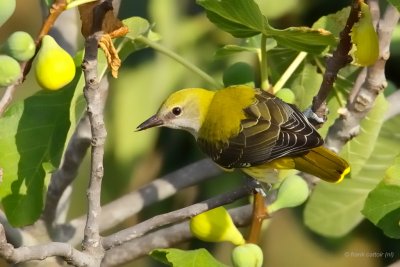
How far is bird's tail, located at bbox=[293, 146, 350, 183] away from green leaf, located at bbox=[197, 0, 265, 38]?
0.28 meters

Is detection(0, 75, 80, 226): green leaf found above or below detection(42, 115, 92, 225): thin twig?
above

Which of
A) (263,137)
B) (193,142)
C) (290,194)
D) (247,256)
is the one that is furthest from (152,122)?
(193,142)

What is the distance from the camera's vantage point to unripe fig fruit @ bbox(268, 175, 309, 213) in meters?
1.71

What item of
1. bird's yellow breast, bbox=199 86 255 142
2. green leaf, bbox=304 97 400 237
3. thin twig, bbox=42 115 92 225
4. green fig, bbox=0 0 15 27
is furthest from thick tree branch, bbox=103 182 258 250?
green leaf, bbox=304 97 400 237

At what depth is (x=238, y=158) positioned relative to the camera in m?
2.06

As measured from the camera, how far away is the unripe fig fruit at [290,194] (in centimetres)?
171

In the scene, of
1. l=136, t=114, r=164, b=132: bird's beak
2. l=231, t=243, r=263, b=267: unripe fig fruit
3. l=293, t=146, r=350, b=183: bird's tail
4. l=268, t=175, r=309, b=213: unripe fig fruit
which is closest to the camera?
l=231, t=243, r=263, b=267: unripe fig fruit

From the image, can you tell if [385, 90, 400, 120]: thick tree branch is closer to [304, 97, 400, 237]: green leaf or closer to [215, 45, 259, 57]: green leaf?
[304, 97, 400, 237]: green leaf

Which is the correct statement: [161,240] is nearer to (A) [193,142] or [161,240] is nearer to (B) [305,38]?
(B) [305,38]

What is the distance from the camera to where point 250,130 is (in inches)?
82.9

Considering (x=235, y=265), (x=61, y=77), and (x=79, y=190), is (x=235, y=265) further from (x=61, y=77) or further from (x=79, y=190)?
(x=79, y=190)

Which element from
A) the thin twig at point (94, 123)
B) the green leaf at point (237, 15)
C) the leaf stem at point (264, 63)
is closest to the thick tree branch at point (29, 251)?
the thin twig at point (94, 123)

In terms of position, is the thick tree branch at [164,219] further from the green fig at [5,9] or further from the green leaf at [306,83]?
the green leaf at [306,83]

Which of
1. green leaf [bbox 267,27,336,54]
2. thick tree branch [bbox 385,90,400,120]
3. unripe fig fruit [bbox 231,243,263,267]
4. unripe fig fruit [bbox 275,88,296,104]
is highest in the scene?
green leaf [bbox 267,27,336,54]
